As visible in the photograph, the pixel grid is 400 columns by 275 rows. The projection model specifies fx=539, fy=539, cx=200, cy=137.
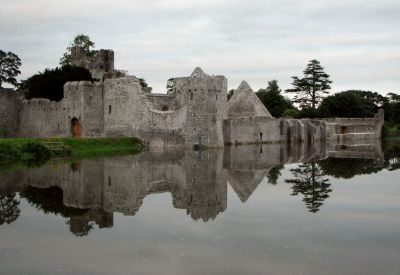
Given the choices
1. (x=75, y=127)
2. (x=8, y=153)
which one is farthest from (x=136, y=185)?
(x=75, y=127)

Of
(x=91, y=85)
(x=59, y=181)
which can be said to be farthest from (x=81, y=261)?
(x=91, y=85)

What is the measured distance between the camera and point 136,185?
16.2 metres

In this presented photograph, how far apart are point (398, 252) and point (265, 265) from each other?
226cm

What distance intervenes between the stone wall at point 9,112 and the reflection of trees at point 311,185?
1153 inches

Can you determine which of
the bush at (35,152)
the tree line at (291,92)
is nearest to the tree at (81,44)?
the tree line at (291,92)

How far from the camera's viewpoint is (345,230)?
998 cm

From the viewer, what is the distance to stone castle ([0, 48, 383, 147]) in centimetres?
3534

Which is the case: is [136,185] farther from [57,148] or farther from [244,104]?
[244,104]

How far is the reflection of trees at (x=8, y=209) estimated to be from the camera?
11430 mm

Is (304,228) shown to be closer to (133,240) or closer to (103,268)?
(133,240)

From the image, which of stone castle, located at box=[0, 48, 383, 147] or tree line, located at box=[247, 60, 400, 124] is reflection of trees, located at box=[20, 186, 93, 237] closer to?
stone castle, located at box=[0, 48, 383, 147]

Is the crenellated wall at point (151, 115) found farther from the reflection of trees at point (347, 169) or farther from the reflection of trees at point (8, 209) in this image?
the reflection of trees at point (8, 209)

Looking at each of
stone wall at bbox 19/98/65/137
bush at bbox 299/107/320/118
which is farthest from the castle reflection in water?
bush at bbox 299/107/320/118

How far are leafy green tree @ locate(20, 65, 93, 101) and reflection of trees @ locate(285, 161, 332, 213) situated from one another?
3166cm
